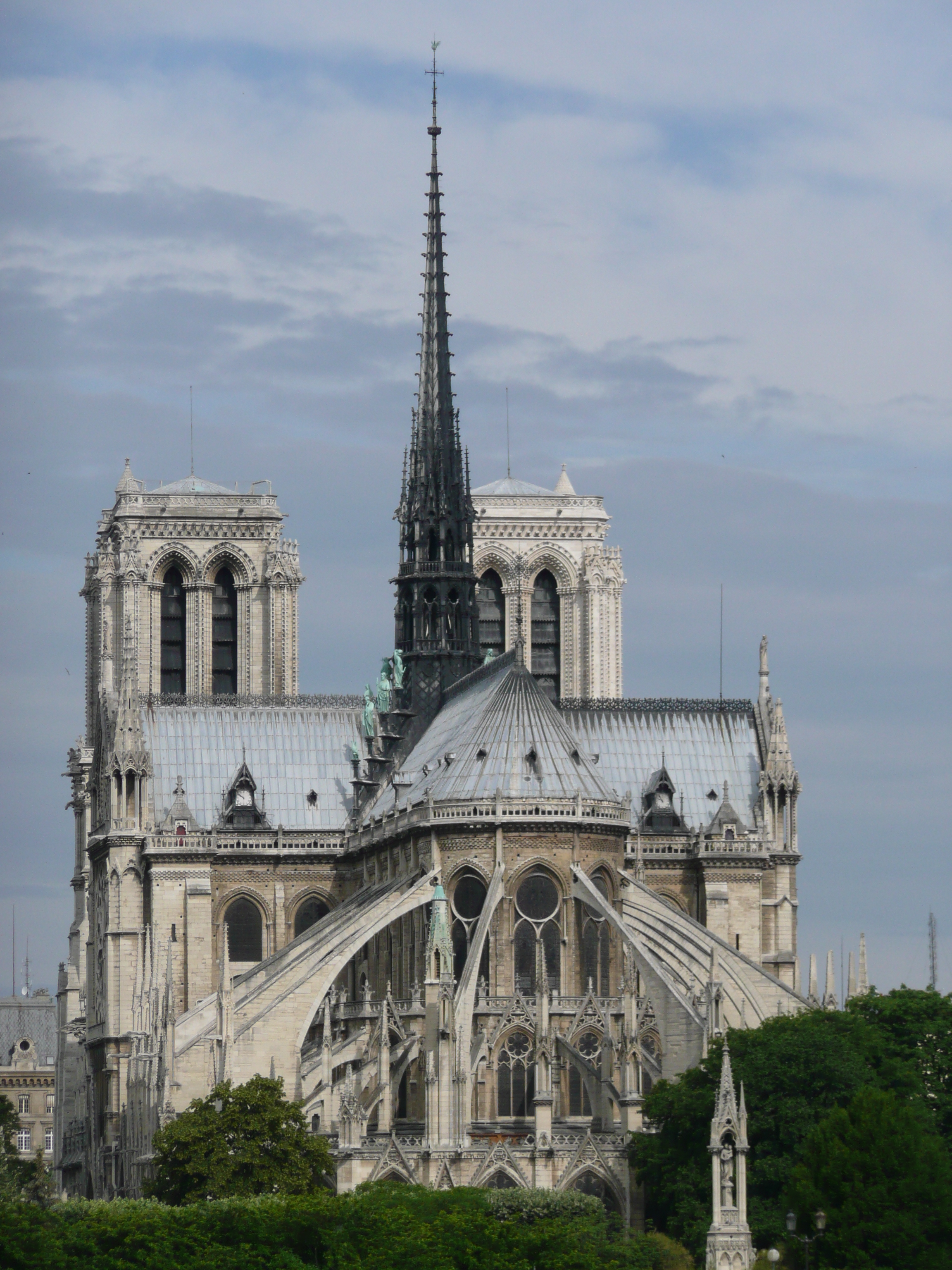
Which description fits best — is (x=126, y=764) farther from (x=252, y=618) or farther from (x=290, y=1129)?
(x=290, y=1129)

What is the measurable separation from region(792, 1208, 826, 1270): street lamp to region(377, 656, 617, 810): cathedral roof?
93.0 ft

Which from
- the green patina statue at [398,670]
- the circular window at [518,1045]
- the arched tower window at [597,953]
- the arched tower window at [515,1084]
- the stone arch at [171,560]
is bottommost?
the arched tower window at [515,1084]

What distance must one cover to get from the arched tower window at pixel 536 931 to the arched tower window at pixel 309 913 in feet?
60.8

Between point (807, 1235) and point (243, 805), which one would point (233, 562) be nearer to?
point (243, 805)

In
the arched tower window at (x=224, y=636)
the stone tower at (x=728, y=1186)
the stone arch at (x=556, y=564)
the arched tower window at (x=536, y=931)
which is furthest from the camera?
the stone arch at (x=556, y=564)

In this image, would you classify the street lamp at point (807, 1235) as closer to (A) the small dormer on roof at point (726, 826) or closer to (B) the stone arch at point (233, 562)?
(A) the small dormer on roof at point (726, 826)

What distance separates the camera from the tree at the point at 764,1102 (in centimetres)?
11612

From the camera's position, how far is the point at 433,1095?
4887 inches

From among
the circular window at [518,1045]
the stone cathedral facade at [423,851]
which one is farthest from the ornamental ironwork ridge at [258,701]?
the circular window at [518,1045]

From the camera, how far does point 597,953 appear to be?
132m

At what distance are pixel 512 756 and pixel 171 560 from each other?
1406 inches

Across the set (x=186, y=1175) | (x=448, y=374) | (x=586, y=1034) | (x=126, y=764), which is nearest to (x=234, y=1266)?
(x=186, y=1175)

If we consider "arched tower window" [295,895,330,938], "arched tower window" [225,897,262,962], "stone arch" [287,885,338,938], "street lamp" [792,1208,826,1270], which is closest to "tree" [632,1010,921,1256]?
"street lamp" [792,1208,826,1270]

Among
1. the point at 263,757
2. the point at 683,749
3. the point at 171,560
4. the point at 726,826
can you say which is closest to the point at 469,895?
the point at 726,826
